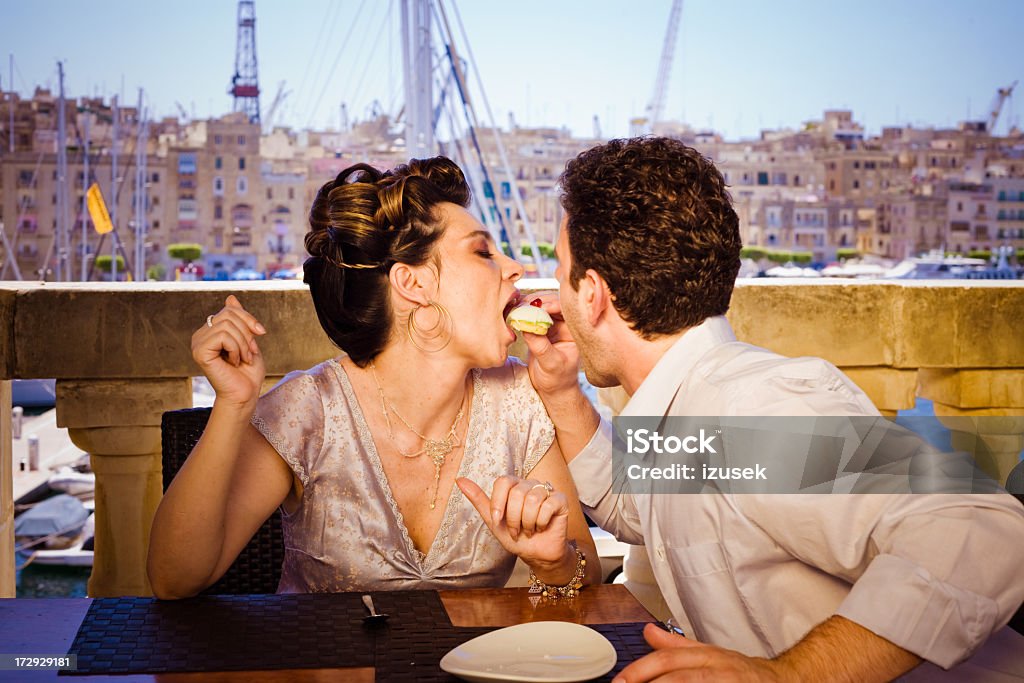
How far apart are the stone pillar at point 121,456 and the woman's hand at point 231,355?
1.02 m

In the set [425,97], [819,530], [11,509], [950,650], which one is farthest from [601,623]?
[425,97]

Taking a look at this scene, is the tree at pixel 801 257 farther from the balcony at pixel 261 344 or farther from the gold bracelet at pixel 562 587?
the gold bracelet at pixel 562 587

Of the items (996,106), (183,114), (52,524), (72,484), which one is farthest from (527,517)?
(996,106)

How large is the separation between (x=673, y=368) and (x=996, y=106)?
310 ft

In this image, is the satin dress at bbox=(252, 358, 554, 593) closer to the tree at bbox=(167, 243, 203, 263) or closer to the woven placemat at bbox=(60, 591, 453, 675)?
the woven placemat at bbox=(60, 591, 453, 675)

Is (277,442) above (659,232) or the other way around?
the other way around

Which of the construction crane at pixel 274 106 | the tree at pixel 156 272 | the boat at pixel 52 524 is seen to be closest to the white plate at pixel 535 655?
the boat at pixel 52 524

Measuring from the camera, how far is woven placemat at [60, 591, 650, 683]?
4.24 feet

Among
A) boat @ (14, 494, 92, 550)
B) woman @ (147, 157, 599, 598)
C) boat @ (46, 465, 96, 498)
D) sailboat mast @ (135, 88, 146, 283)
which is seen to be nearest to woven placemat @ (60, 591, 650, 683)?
woman @ (147, 157, 599, 598)

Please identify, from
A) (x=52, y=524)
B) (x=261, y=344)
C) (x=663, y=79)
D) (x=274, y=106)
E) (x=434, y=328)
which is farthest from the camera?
(x=663, y=79)

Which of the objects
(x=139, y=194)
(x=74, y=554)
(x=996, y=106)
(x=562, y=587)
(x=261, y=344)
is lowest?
(x=74, y=554)

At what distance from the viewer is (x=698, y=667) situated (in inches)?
43.2

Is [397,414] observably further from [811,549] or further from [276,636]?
[811,549]

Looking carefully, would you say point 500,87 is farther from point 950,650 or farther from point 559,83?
point 950,650
